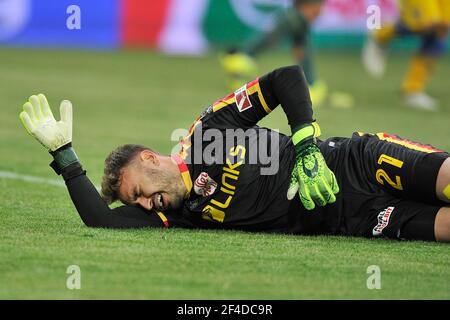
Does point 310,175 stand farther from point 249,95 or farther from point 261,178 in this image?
point 249,95

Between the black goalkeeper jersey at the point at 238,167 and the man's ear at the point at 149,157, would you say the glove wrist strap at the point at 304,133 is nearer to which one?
the black goalkeeper jersey at the point at 238,167

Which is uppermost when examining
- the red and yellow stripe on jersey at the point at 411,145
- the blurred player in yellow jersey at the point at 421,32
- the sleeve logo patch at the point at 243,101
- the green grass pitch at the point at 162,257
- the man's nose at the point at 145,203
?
the blurred player in yellow jersey at the point at 421,32

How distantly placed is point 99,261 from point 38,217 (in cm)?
146

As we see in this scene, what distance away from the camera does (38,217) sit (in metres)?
6.61

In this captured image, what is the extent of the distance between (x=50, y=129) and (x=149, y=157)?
66 centimetres

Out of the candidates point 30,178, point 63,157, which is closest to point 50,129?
point 63,157

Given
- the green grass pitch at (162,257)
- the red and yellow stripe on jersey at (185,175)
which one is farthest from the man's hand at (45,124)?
the red and yellow stripe on jersey at (185,175)

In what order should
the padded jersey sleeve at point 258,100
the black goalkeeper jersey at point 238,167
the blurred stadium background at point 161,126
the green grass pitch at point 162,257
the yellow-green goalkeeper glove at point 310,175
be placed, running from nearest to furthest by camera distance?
the green grass pitch at point 162,257 < the blurred stadium background at point 161,126 < the yellow-green goalkeeper glove at point 310,175 < the black goalkeeper jersey at point 238,167 < the padded jersey sleeve at point 258,100

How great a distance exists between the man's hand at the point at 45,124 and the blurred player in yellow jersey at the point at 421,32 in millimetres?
9806

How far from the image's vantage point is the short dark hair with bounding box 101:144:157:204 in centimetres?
605

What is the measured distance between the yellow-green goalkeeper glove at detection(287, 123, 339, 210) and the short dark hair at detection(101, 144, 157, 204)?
3.41 ft

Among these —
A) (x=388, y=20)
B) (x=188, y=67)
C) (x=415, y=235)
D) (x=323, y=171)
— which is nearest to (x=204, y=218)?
(x=323, y=171)

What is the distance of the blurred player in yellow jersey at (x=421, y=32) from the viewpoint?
1476cm
